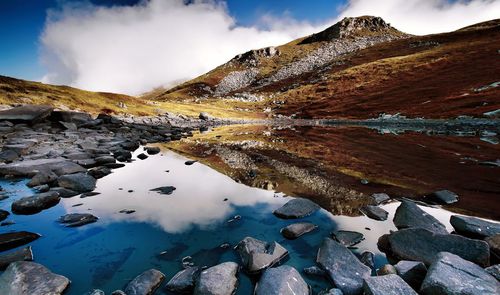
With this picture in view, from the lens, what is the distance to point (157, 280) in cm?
618

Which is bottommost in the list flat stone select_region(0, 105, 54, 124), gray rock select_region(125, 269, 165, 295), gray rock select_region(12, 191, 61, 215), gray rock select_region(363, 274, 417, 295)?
gray rock select_region(363, 274, 417, 295)

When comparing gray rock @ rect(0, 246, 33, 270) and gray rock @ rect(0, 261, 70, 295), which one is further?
gray rock @ rect(0, 246, 33, 270)

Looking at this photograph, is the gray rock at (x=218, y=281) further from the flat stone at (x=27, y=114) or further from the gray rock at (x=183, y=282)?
the flat stone at (x=27, y=114)

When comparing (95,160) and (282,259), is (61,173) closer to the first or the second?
(95,160)

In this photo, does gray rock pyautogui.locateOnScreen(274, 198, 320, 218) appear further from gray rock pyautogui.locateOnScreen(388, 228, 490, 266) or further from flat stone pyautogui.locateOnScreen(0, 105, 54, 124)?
flat stone pyautogui.locateOnScreen(0, 105, 54, 124)

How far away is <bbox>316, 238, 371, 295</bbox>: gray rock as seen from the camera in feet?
19.1

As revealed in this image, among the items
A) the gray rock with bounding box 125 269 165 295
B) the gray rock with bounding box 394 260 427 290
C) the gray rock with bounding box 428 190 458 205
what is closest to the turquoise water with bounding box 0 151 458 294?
the gray rock with bounding box 125 269 165 295

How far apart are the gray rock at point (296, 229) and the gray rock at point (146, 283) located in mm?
3607

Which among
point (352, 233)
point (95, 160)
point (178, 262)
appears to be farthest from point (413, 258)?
point (95, 160)

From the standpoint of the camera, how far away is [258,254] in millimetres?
6934

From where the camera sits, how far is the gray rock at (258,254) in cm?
671

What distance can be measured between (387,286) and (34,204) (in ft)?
36.7

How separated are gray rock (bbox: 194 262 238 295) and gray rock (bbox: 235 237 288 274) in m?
0.51

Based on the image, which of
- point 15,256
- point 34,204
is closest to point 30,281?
point 15,256
